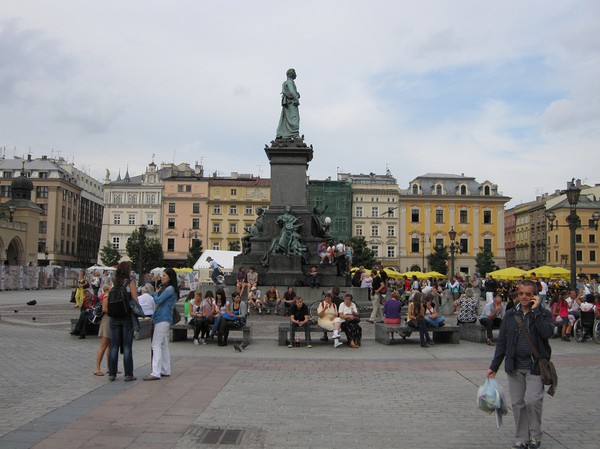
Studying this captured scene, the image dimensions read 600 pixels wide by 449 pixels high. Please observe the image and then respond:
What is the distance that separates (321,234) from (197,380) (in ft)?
55.2

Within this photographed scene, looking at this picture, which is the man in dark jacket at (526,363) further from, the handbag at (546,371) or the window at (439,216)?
the window at (439,216)

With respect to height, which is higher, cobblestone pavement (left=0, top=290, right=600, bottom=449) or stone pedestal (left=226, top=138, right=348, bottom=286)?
stone pedestal (left=226, top=138, right=348, bottom=286)

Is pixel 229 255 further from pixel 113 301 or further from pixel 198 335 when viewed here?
pixel 113 301

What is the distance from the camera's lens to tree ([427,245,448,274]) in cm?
8612

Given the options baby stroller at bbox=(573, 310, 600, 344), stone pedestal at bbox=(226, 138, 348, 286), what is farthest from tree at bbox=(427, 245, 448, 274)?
baby stroller at bbox=(573, 310, 600, 344)

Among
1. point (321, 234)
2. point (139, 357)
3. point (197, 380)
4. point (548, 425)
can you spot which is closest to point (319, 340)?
point (139, 357)

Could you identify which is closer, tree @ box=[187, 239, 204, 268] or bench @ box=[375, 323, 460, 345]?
bench @ box=[375, 323, 460, 345]

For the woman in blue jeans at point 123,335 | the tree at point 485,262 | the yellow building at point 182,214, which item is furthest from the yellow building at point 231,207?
the woman in blue jeans at point 123,335

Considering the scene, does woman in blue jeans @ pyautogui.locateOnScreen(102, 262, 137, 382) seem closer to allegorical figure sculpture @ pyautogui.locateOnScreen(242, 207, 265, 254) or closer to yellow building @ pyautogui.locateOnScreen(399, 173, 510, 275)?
allegorical figure sculpture @ pyautogui.locateOnScreen(242, 207, 265, 254)

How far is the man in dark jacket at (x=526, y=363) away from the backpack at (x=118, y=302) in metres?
5.69

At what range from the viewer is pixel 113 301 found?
988 centimetres

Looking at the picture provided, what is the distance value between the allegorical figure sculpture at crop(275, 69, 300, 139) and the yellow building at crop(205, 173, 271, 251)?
65203mm

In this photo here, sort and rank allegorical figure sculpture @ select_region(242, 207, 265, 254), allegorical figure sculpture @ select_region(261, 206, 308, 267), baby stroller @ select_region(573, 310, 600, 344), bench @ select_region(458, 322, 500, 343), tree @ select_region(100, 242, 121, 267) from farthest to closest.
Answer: tree @ select_region(100, 242, 121, 267) < allegorical figure sculpture @ select_region(242, 207, 265, 254) < allegorical figure sculpture @ select_region(261, 206, 308, 267) < baby stroller @ select_region(573, 310, 600, 344) < bench @ select_region(458, 322, 500, 343)

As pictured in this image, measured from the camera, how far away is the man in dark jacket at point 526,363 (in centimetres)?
637
